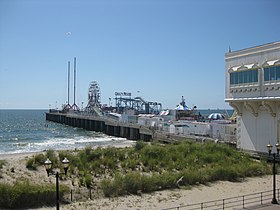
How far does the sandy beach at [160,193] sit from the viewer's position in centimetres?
2012

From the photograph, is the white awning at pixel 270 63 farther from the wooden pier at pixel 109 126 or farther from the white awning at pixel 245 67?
the wooden pier at pixel 109 126

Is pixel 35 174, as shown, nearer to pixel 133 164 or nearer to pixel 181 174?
pixel 133 164

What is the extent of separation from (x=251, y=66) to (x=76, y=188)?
1864 cm

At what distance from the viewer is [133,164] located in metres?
27.5

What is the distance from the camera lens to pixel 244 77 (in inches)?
1282

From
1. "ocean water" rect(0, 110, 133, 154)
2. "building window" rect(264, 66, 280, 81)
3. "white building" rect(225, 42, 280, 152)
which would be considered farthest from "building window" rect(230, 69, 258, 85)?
"ocean water" rect(0, 110, 133, 154)

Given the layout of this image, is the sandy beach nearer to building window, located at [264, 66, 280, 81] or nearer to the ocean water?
building window, located at [264, 66, 280, 81]

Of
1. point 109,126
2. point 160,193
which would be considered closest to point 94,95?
point 109,126

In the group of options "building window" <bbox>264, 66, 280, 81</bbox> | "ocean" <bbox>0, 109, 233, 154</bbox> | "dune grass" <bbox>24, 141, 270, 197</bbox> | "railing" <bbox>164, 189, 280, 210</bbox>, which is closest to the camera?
"railing" <bbox>164, 189, 280, 210</bbox>

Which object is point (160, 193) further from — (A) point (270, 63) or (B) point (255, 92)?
(A) point (270, 63)

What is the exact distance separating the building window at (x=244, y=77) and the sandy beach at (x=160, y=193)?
29.3ft

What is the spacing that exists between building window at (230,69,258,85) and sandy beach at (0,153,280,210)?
893cm

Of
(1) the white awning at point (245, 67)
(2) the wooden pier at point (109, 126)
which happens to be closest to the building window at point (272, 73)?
(1) the white awning at point (245, 67)

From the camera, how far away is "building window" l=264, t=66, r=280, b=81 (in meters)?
29.1
